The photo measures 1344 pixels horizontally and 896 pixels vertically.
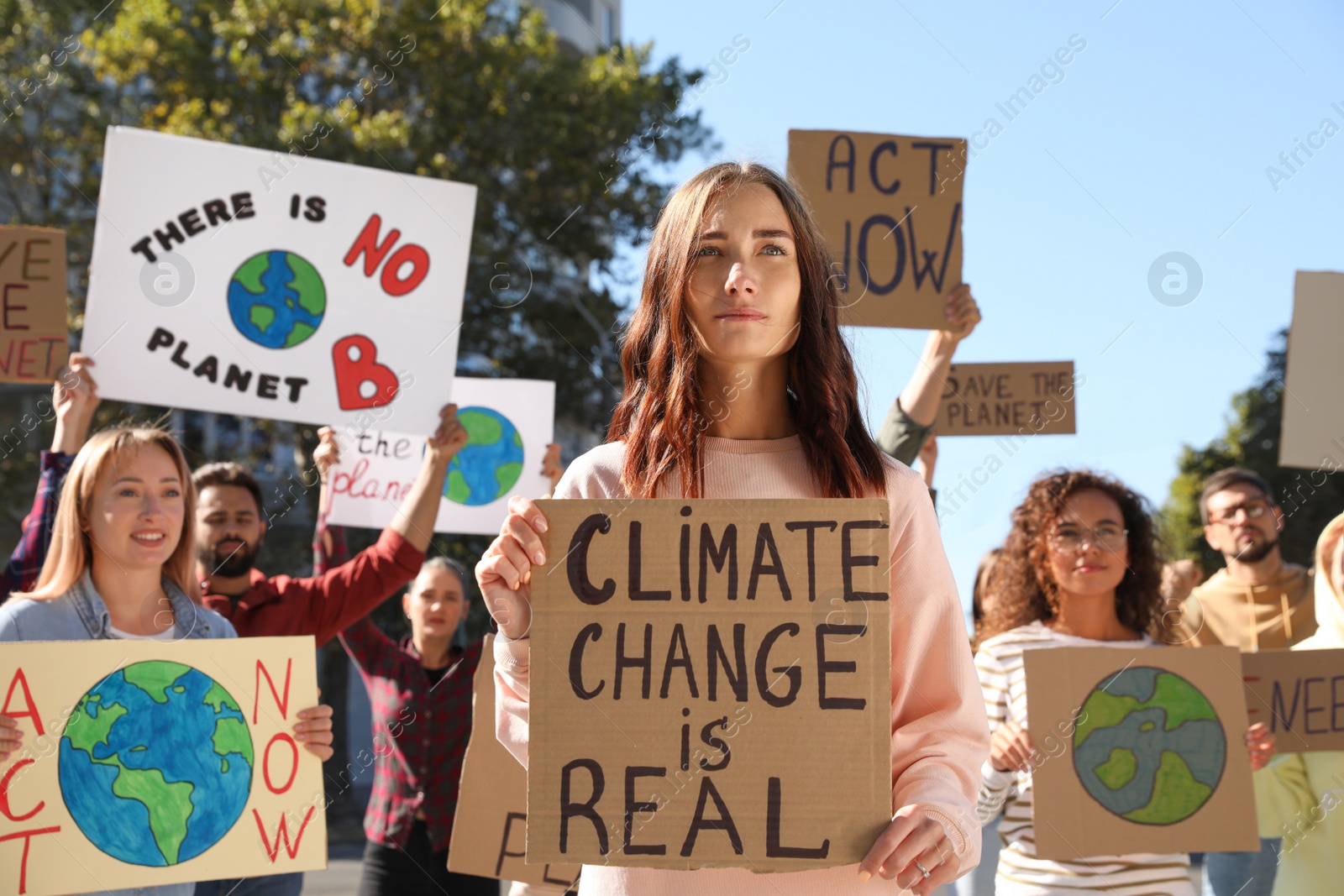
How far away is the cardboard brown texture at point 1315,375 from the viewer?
4352 mm

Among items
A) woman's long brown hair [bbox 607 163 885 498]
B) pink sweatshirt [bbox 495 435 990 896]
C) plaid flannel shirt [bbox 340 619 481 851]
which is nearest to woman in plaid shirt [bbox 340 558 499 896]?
plaid flannel shirt [bbox 340 619 481 851]

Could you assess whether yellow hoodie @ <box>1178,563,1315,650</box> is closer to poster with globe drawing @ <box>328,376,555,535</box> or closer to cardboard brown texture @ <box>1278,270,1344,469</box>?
cardboard brown texture @ <box>1278,270,1344,469</box>

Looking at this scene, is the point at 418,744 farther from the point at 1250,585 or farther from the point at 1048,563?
the point at 1250,585

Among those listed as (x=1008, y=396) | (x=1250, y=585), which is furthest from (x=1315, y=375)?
(x=1008, y=396)

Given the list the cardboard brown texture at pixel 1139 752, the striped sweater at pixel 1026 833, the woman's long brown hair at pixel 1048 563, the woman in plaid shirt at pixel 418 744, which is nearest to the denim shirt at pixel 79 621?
the woman in plaid shirt at pixel 418 744

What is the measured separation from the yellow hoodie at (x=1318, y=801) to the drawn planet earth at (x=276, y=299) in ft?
11.3

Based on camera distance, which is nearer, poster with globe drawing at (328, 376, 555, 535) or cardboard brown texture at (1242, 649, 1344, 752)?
cardboard brown texture at (1242, 649, 1344, 752)

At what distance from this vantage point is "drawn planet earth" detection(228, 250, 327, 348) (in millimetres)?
4332

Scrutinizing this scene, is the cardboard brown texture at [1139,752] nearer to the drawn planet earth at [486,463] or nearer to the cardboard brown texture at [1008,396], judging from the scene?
the cardboard brown texture at [1008,396]

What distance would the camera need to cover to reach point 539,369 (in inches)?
558

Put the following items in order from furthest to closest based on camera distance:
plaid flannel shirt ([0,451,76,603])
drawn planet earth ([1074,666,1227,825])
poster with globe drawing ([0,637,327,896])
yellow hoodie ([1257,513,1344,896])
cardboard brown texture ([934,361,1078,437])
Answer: cardboard brown texture ([934,361,1078,437]) → yellow hoodie ([1257,513,1344,896]) → plaid flannel shirt ([0,451,76,603]) → drawn planet earth ([1074,666,1227,825]) → poster with globe drawing ([0,637,327,896])

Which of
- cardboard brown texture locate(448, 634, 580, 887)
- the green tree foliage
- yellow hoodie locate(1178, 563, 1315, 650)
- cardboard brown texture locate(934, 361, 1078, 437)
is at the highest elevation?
the green tree foliage

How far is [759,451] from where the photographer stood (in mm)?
1858

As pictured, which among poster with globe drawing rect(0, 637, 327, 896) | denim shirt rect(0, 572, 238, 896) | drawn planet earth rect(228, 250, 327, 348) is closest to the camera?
A: poster with globe drawing rect(0, 637, 327, 896)
